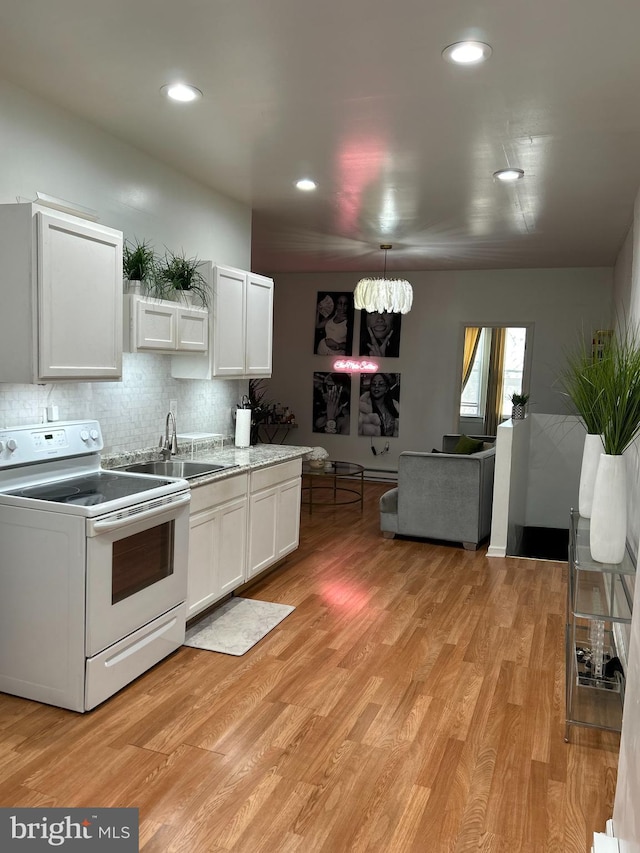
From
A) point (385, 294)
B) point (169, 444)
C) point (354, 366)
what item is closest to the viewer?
point (169, 444)

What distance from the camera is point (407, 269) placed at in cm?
881

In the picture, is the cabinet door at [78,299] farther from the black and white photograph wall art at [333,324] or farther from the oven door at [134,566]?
the black and white photograph wall art at [333,324]

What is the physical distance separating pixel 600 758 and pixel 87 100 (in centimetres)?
380

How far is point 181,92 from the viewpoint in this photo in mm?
3201

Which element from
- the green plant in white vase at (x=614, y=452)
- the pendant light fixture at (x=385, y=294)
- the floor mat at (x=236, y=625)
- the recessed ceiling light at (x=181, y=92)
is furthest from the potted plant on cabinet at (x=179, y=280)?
the pendant light fixture at (x=385, y=294)

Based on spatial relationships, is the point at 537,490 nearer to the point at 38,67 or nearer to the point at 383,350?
the point at 383,350

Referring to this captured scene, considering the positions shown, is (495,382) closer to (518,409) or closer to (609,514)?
(518,409)

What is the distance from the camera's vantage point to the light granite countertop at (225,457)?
3.88 metres

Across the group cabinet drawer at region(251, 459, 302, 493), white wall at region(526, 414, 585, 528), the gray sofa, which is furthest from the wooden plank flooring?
white wall at region(526, 414, 585, 528)

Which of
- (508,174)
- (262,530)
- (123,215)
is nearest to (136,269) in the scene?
(123,215)

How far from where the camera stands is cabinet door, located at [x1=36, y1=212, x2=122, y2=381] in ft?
9.80

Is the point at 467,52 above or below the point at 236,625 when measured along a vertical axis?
above

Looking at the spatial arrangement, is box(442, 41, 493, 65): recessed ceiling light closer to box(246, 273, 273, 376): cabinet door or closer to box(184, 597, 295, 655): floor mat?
box(246, 273, 273, 376): cabinet door

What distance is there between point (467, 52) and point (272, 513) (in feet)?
9.96
